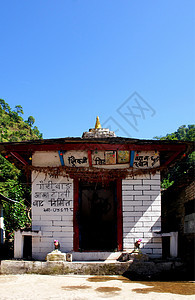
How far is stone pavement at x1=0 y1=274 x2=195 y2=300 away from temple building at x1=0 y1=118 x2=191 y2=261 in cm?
174

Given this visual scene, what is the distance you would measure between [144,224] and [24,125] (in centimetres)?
9633

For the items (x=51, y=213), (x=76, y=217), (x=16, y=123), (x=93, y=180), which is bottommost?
(x=76, y=217)

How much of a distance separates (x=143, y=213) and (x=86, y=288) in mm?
4080

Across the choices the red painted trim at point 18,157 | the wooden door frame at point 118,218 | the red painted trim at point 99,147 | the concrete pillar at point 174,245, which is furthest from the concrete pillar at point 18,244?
the concrete pillar at point 174,245

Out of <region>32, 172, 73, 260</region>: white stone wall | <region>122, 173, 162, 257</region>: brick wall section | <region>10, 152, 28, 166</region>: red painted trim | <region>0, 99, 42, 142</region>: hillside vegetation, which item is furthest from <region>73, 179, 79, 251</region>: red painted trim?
<region>0, 99, 42, 142</region>: hillside vegetation

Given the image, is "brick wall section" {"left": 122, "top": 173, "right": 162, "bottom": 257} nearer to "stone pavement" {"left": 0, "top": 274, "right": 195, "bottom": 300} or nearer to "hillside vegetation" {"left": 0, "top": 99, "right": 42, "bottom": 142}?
"stone pavement" {"left": 0, "top": 274, "right": 195, "bottom": 300}

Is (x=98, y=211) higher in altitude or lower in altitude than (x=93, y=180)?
lower

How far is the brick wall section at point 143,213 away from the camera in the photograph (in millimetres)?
10789

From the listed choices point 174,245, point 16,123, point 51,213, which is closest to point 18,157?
point 51,213

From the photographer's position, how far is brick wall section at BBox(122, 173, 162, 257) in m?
10.8

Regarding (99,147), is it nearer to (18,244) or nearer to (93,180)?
(93,180)

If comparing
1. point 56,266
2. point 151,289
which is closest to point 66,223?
point 56,266

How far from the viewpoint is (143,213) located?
36.2 feet

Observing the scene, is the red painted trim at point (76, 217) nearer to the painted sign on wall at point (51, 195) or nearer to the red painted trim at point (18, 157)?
the painted sign on wall at point (51, 195)
